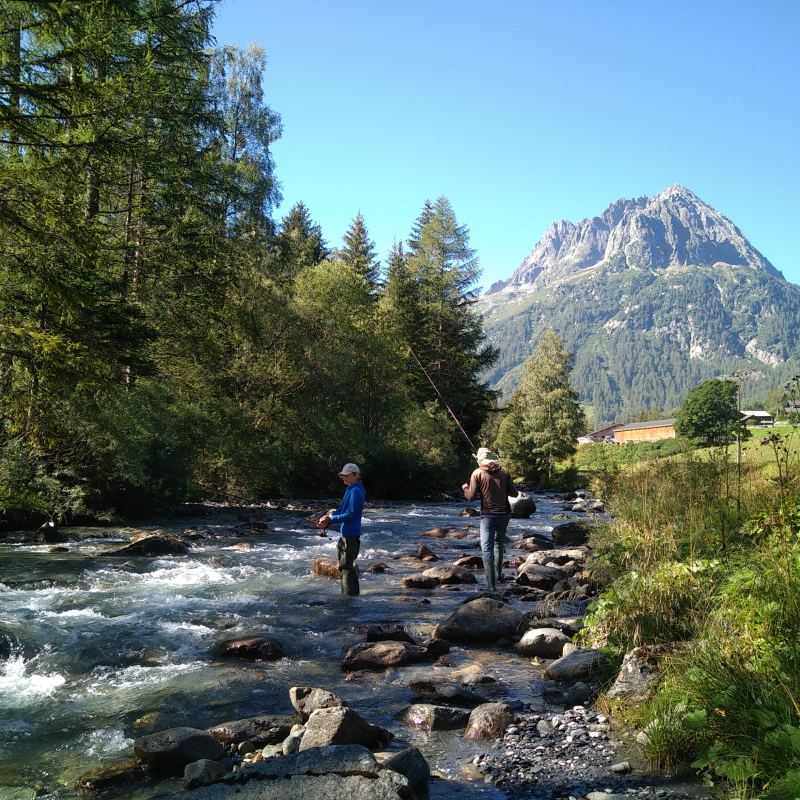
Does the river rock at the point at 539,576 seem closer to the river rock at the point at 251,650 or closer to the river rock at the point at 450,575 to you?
the river rock at the point at 450,575

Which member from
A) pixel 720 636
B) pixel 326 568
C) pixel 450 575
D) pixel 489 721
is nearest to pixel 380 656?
pixel 489 721

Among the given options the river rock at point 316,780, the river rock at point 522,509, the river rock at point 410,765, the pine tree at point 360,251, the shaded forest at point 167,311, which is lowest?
the river rock at point 522,509

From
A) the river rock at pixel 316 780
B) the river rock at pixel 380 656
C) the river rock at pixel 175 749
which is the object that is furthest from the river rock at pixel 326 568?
the river rock at pixel 316 780

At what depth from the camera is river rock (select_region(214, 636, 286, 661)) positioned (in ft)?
23.9

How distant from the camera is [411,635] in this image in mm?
8203

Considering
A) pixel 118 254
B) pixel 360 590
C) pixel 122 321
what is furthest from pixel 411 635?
pixel 118 254

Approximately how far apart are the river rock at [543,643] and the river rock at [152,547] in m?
8.94

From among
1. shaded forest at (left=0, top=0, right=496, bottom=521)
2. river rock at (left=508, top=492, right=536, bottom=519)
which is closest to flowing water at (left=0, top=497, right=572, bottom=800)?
shaded forest at (left=0, top=0, right=496, bottom=521)

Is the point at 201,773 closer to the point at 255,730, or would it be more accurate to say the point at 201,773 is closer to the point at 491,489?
the point at 255,730

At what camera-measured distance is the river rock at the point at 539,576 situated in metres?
11.1

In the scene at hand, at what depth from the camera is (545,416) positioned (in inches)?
2072

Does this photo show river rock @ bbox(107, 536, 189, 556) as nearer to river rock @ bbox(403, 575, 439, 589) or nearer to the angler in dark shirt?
river rock @ bbox(403, 575, 439, 589)

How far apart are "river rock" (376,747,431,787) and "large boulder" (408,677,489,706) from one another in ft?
4.86

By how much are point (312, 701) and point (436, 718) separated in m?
1.07
